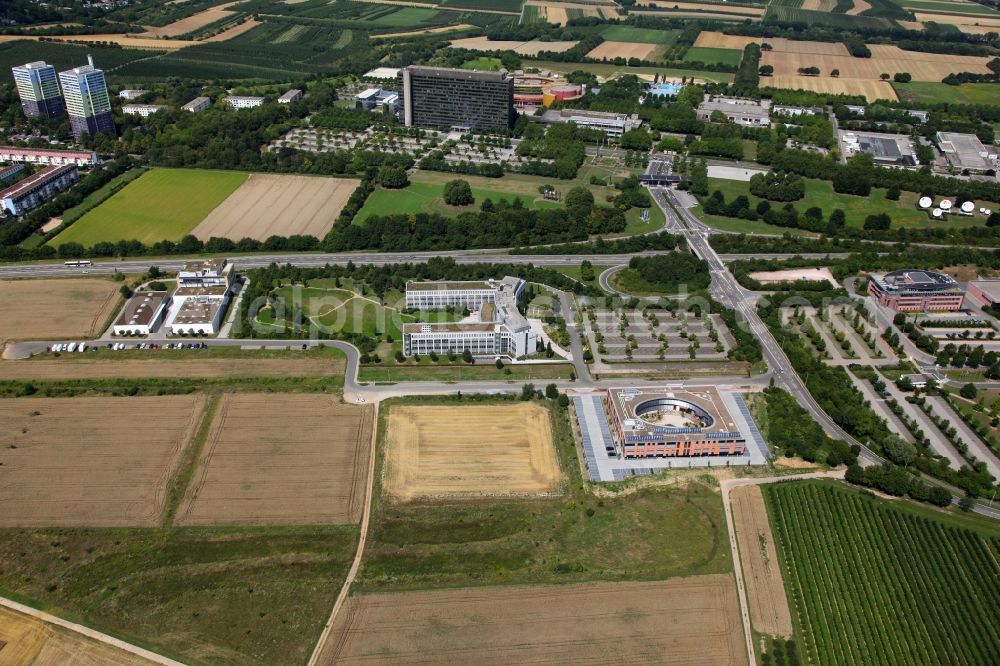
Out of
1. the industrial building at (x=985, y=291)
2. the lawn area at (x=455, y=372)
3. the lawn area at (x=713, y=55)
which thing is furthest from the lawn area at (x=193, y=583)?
the lawn area at (x=713, y=55)

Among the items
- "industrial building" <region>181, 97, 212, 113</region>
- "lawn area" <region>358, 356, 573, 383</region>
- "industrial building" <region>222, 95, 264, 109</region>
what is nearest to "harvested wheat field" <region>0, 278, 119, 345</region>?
"lawn area" <region>358, 356, 573, 383</region>

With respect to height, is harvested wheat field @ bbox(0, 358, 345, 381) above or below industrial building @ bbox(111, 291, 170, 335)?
below

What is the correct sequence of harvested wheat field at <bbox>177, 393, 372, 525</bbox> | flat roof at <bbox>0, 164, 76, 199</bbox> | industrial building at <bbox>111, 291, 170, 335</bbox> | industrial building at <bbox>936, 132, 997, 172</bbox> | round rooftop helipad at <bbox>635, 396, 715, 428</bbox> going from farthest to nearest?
industrial building at <bbox>936, 132, 997, 172</bbox>, flat roof at <bbox>0, 164, 76, 199</bbox>, industrial building at <bbox>111, 291, 170, 335</bbox>, round rooftop helipad at <bbox>635, 396, 715, 428</bbox>, harvested wheat field at <bbox>177, 393, 372, 525</bbox>

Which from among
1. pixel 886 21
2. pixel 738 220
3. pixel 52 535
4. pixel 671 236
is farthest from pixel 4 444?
pixel 886 21

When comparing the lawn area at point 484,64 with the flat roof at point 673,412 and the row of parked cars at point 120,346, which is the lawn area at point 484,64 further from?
the flat roof at point 673,412

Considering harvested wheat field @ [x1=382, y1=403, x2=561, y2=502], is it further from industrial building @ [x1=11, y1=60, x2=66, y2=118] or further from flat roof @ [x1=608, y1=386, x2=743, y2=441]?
industrial building @ [x1=11, y1=60, x2=66, y2=118]

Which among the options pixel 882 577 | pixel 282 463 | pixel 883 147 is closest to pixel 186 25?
pixel 883 147

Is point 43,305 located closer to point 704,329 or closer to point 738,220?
point 704,329
